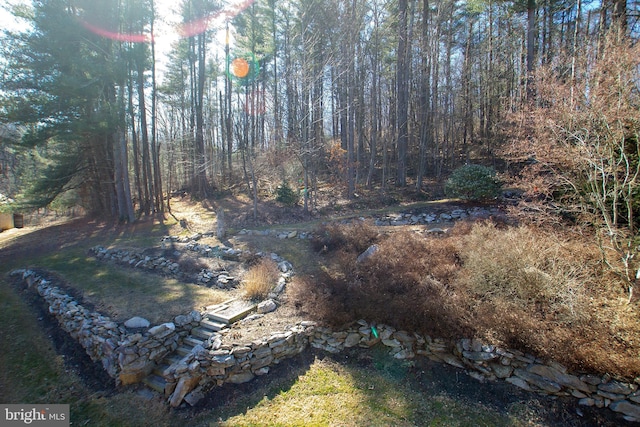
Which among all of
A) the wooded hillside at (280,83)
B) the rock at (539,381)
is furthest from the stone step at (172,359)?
the wooded hillside at (280,83)

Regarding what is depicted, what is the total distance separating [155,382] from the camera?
4637mm

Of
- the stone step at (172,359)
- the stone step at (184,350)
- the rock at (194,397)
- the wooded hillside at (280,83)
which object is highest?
the wooded hillside at (280,83)

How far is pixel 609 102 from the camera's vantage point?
553 centimetres

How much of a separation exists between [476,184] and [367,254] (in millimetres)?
5840

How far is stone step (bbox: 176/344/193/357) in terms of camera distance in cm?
508

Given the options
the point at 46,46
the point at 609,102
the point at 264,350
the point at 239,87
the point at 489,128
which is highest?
the point at 239,87

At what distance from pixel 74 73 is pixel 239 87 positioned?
8.98 metres

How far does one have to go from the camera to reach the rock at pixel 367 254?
711 cm

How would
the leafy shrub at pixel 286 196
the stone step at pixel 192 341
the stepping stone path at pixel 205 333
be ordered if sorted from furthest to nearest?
1. the leafy shrub at pixel 286 196
2. the stone step at pixel 192 341
3. the stepping stone path at pixel 205 333

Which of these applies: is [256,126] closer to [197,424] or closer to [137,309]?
[137,309]

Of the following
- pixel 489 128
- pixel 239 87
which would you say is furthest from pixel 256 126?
pixel 489 128

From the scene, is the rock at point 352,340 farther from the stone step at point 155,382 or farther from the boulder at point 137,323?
the boulder at point 137,323

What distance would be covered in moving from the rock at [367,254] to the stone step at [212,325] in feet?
10.7

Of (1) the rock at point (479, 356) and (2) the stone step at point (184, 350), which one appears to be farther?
(2) the stone step at point (184, 350)
